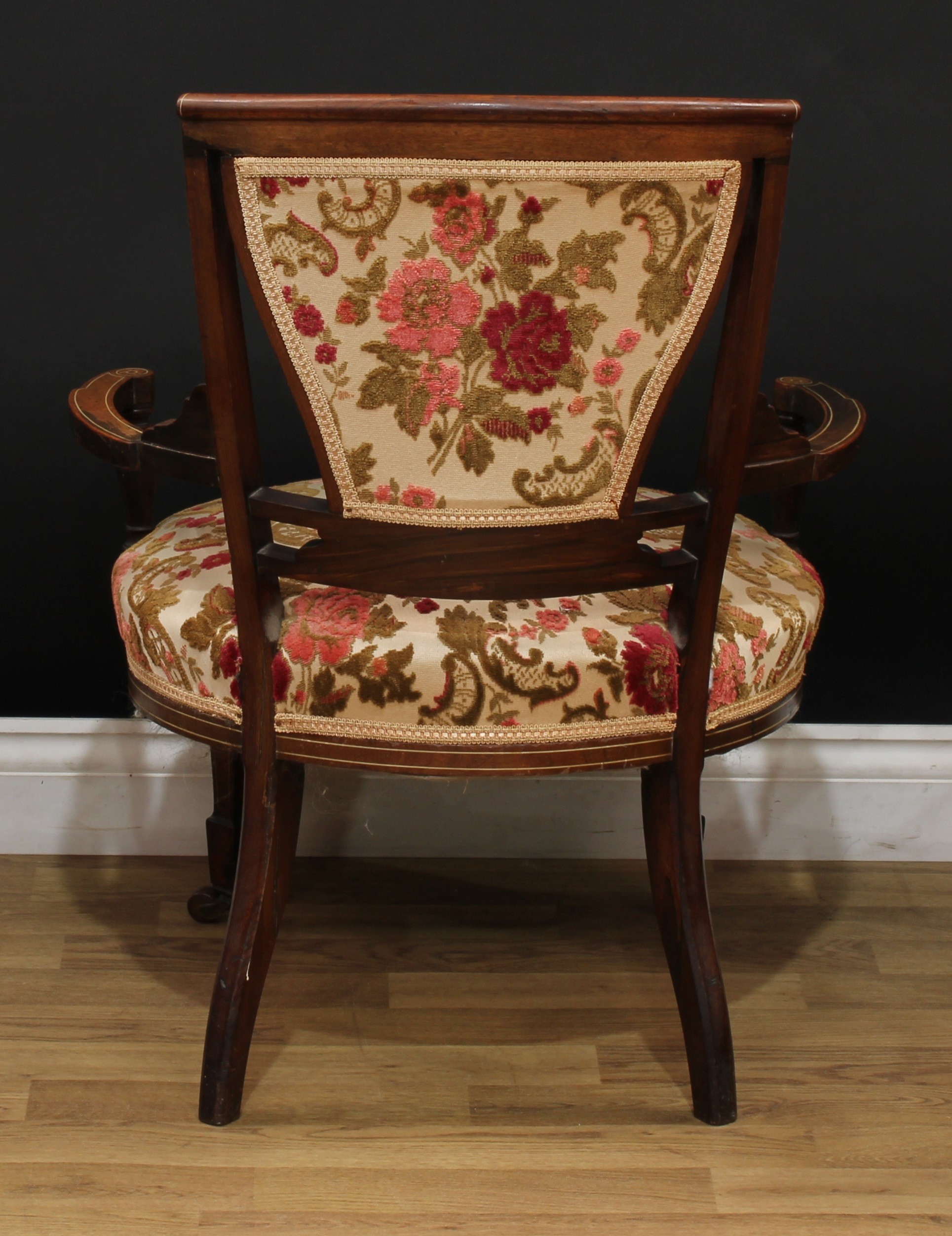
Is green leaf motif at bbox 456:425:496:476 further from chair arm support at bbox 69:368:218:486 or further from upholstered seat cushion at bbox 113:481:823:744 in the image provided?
chair arm support at bbox 69:368:218:486

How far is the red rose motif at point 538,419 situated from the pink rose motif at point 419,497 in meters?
0.10

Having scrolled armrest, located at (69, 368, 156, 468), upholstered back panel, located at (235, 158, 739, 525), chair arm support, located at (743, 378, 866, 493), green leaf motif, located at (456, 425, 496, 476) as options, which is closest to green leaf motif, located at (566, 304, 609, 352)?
upholstered back panel, located at (235, 158, 739, 525)

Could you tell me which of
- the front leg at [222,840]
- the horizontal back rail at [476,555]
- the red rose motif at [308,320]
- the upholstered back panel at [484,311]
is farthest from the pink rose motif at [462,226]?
the front leg at [222,840]

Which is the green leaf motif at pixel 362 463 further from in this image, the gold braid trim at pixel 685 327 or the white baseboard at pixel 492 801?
the white baseboard at pixel 492 801

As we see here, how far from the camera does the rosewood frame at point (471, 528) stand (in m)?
1.00

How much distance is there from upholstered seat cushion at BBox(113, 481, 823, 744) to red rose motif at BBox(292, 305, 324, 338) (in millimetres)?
261

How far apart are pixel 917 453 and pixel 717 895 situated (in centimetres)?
67

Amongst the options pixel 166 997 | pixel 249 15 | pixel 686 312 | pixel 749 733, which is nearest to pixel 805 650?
pixel 749 733

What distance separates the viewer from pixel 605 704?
4.08 feet

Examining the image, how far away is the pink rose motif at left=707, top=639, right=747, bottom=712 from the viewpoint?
50.4 inches

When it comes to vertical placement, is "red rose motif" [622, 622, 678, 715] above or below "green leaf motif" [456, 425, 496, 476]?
below

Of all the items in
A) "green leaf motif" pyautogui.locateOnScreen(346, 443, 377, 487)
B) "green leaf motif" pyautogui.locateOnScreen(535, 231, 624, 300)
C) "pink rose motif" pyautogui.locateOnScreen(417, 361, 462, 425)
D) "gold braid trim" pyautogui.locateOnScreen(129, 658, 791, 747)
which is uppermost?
"green leaf motif" pyautogui.locateOnScreen(535, 231, 624, 300)

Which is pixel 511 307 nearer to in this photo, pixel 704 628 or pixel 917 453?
pixel 704 628

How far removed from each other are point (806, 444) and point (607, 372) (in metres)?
0.29
